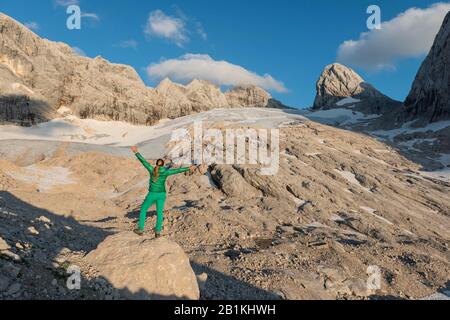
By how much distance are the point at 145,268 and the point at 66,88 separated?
82164 millimetres

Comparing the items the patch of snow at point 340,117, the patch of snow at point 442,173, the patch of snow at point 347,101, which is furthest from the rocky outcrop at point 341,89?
the patch of snow at point 442,173

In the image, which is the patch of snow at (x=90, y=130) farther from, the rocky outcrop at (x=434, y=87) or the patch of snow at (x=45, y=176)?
the rocky outcrop at (x=434, y=87)

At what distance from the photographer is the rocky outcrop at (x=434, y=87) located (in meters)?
65.4

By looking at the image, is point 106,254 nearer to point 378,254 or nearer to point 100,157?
point 378,254

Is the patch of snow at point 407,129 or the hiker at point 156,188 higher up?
the patch of snow at point 407,129

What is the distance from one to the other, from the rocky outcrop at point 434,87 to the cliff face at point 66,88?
61123mm

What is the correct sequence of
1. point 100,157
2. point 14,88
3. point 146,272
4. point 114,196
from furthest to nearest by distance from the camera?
point 14,88
point 100,157
point 114,196
point 146,272

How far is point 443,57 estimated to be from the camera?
69.3m

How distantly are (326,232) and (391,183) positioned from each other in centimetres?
1455

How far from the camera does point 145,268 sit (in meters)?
7.71

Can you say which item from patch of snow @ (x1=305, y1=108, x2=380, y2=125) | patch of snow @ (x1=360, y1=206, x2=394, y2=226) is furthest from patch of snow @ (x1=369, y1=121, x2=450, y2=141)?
patch of snow @ (x1=360, y1=206, x2=394, y2=226)

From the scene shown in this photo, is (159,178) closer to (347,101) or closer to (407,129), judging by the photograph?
(407,129)

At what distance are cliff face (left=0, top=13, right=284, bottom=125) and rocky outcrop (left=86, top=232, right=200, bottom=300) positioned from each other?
69203 millimetres

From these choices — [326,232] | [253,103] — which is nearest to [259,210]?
[326,232]
